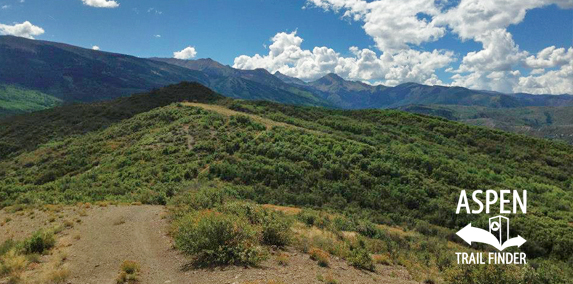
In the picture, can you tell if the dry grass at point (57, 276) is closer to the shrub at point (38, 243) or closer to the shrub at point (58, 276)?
the shrub at point (58, 276)

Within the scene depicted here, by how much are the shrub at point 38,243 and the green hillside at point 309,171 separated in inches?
358

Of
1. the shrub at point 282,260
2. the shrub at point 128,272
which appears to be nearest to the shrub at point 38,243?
the shrub at point 128,272

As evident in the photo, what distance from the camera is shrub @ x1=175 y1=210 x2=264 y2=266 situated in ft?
36.8

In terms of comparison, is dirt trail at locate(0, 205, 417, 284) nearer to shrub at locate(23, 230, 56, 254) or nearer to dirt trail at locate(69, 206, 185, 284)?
dirt trail at locate(69, 206, 185, 284)

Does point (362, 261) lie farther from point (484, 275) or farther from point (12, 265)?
point (12, 265)

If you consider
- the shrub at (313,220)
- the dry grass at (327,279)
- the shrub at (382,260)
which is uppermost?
the dry grass at (327,279)

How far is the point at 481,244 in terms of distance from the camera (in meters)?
21.7

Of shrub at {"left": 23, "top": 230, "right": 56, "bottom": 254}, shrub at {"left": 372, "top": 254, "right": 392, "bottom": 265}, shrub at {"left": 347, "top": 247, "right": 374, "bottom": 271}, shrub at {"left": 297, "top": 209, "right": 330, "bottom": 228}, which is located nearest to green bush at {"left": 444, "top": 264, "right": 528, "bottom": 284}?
shrub at {"left": 347, "top": 247, "right": 374, "bottom": 271}

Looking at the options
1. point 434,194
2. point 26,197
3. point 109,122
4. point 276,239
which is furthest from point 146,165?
point 109,122

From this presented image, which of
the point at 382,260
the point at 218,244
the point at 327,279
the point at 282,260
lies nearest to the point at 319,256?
the point at 282,260

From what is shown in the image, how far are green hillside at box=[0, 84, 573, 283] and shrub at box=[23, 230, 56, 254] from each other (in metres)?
9.08

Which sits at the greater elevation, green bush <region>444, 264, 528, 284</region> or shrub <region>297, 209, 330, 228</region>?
green bush <region>444, 264, 528, 284</region>

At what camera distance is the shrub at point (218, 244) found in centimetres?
1121

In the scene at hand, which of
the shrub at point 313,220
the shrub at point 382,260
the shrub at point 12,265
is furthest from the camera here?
the shrub at point 313,220
